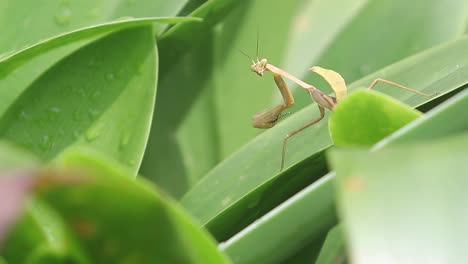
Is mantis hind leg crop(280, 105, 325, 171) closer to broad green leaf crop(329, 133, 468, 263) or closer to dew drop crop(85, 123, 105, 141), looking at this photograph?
dew drop crop(85, 123, 105, 141)

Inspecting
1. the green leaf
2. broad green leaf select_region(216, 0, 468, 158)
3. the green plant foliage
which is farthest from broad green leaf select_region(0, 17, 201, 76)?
broad green leaf select_region(216, 0, 468, 158)

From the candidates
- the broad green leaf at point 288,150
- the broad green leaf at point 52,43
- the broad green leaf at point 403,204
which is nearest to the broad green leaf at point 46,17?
the broad green leaf at point 52,43

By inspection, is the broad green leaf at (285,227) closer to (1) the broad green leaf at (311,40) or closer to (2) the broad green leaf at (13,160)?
(2) the broad green leaf at (13,160)

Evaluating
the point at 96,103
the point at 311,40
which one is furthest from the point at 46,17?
the point at 311,40

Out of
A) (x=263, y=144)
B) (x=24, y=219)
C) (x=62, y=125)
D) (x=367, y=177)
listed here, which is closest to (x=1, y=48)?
(x=62, y=125)

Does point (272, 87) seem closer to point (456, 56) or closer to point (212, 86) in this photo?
point (212, 86)
